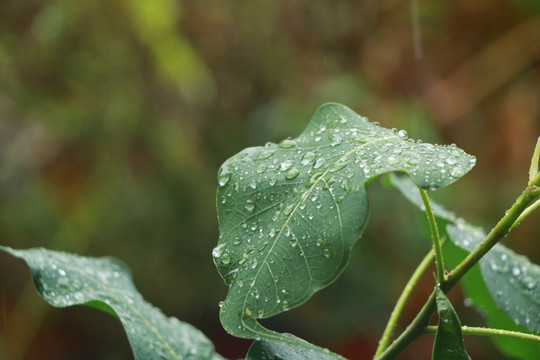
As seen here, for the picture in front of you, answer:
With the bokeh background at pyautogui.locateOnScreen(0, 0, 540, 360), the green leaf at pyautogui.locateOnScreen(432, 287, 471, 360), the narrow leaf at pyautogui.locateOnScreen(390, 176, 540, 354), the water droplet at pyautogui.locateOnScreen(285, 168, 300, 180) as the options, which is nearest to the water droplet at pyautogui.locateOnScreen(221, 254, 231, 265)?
the water droplet at pyautogui.locateOnScreen(285, 168, 300, 180)

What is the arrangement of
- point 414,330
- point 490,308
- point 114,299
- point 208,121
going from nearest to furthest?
point 414,330 → point 114,299 → point 490,308 → point 208,121

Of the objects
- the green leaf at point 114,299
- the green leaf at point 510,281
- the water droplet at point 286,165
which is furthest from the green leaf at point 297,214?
the green leaf at point 510,281

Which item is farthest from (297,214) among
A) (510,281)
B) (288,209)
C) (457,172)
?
(510,281)

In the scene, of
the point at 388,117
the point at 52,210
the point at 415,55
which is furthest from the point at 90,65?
the point at 415,55

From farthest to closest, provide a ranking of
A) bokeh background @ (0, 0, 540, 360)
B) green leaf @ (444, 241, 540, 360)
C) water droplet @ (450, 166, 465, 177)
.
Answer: bokeh background @ (0, 0, 540, 360) → green leaf @ (444, 241, 540, 360) → water droplet @ (450, 166, 465, 177)

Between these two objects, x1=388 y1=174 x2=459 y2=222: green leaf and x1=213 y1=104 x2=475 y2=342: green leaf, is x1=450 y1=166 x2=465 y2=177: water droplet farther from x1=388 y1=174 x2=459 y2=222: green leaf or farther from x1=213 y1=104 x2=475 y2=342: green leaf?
x1=388 y1=174 x2=459 y2=222: green leaf

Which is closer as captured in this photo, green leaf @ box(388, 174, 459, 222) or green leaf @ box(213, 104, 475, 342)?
green leaf @ box(213, 104, 475, 342)

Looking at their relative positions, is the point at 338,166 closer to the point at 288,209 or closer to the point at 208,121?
the point at 288,209
